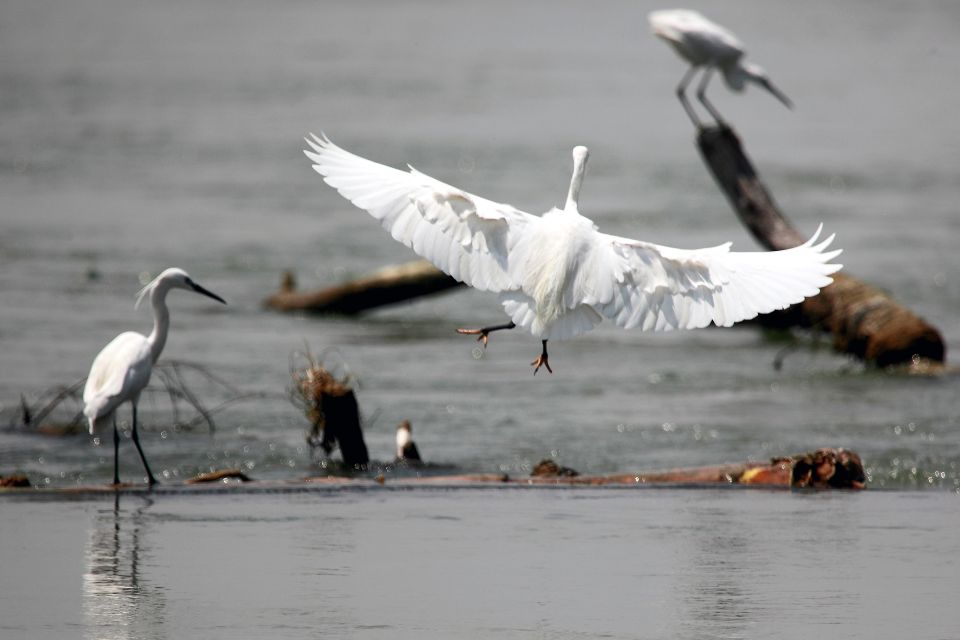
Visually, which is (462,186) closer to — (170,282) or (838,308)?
(838,308)

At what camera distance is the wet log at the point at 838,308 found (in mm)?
13609

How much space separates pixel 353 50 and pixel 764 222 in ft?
116

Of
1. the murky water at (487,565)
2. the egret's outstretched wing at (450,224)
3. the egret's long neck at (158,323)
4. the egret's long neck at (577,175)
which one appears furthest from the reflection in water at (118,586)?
the egret's long neck at (577,175)

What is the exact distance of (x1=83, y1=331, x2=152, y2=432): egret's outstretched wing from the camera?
9422 millimetres

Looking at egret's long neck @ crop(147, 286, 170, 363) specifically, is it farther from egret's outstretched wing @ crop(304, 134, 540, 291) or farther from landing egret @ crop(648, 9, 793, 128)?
landing egret @ crop(648, 9, 793, 128)

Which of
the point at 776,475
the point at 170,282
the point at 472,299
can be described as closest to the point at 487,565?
the point at 776,475

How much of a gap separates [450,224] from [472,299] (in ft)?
31.7

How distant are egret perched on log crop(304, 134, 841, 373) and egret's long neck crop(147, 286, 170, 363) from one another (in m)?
2.33

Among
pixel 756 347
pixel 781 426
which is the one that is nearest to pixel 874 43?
pixel 756 347

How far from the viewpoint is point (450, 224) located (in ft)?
26.5

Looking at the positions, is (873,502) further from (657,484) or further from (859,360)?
(859,360)

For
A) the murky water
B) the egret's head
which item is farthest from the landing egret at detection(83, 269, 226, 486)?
the murky water

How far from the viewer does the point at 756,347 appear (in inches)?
610

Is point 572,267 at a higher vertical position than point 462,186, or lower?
lower
